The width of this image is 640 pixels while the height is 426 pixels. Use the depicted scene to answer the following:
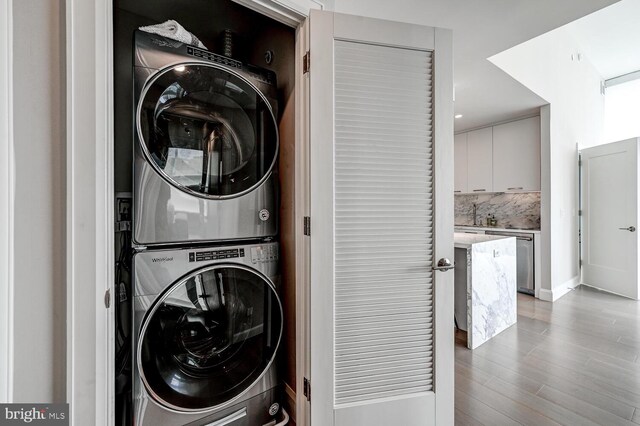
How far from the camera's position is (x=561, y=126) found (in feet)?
13.0

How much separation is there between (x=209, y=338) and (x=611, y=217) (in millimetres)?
5351

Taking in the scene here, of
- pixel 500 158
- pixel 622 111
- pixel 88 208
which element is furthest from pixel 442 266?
pixel 622 111

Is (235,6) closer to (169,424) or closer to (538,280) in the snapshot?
(169,424)

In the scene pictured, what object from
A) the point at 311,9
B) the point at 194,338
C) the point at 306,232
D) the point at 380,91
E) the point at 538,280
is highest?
the point at 311,9

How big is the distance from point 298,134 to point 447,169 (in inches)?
31.1

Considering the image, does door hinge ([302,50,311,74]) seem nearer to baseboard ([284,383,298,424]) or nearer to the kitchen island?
baseboard ([284,383,298,424])

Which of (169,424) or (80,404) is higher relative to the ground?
(80,404)

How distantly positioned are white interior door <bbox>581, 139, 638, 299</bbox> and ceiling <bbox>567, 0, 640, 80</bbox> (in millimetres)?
1615

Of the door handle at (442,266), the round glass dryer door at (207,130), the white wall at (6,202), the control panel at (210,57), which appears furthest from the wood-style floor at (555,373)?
the control panel at (210,57)

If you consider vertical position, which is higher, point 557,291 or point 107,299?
point 107,299

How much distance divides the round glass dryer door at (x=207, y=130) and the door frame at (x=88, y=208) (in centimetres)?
33

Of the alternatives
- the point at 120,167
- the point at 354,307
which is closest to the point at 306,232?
the point at 354,307

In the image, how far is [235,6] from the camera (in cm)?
178

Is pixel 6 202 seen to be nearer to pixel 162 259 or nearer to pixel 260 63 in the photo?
pixel 162 259
